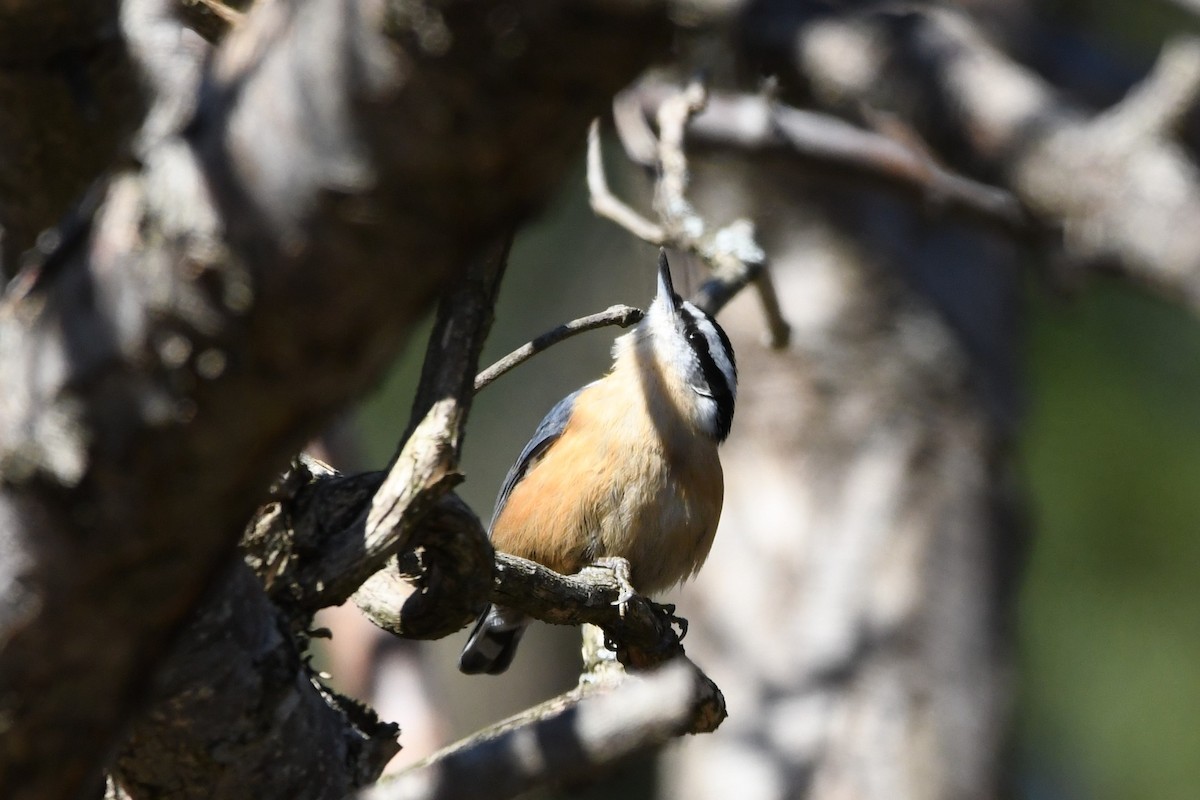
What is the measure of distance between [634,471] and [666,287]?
0.71 metres

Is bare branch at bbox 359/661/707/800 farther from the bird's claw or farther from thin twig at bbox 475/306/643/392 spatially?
the bird's claw

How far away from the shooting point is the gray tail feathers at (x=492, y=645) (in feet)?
12.6

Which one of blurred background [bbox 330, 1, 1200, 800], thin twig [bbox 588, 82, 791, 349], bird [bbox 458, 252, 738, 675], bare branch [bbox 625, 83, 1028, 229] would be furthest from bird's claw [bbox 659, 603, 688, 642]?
blurred background [bbox 330, 1, 1200, 800]

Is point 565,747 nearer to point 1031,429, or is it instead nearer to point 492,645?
point 492,645

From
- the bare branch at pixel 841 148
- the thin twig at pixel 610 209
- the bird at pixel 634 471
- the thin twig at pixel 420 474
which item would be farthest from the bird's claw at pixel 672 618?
the bare branch at pixel 841 148

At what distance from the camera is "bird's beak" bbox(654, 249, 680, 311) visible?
3.90m

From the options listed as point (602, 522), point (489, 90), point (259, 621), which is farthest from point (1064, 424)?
point (489, 90)

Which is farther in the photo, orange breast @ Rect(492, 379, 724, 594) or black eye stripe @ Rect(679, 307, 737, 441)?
black eye stripe @ Rect(679, 307, 737, 441)

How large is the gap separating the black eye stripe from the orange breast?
31cm

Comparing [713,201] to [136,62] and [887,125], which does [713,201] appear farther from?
[136,62]

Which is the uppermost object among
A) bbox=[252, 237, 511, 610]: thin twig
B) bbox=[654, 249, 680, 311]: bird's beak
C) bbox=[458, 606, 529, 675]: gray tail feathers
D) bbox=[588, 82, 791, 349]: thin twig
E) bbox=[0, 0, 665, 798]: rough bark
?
bbox=[0, 0, 665, 798]: rough bark

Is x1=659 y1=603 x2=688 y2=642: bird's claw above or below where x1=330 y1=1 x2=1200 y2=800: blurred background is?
above

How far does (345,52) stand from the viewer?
3.33ft

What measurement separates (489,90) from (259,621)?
96cm
